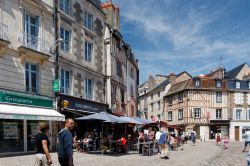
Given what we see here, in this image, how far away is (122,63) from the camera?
31359 mm

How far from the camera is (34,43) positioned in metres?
17.1

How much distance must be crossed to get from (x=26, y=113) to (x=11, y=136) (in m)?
1.47

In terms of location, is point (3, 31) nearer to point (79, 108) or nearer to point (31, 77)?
point (31, 77)

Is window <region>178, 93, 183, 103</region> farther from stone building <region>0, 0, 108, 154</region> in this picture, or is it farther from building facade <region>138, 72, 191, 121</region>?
stone building <region>0, 0, 108, 154</region>

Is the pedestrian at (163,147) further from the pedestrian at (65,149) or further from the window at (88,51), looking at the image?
the pedestrian at (65,149)

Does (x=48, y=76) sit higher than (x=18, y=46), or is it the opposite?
(x=18, y=46)

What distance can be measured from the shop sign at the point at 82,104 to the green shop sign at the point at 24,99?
151 cm

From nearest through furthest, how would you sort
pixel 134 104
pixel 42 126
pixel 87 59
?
pixel 42 126, pixel 87 59, pixel 134 104

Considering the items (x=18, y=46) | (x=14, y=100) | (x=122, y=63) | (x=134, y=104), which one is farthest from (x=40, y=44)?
(x=134, y=104)

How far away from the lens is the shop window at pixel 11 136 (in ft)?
49.6

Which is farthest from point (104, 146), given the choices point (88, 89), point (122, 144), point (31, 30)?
point (88, 89)

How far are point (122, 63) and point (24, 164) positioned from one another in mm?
19924

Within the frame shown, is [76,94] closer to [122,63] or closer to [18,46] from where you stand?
[18,46]

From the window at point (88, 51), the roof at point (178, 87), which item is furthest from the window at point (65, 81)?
the roof at point (178, 87)
